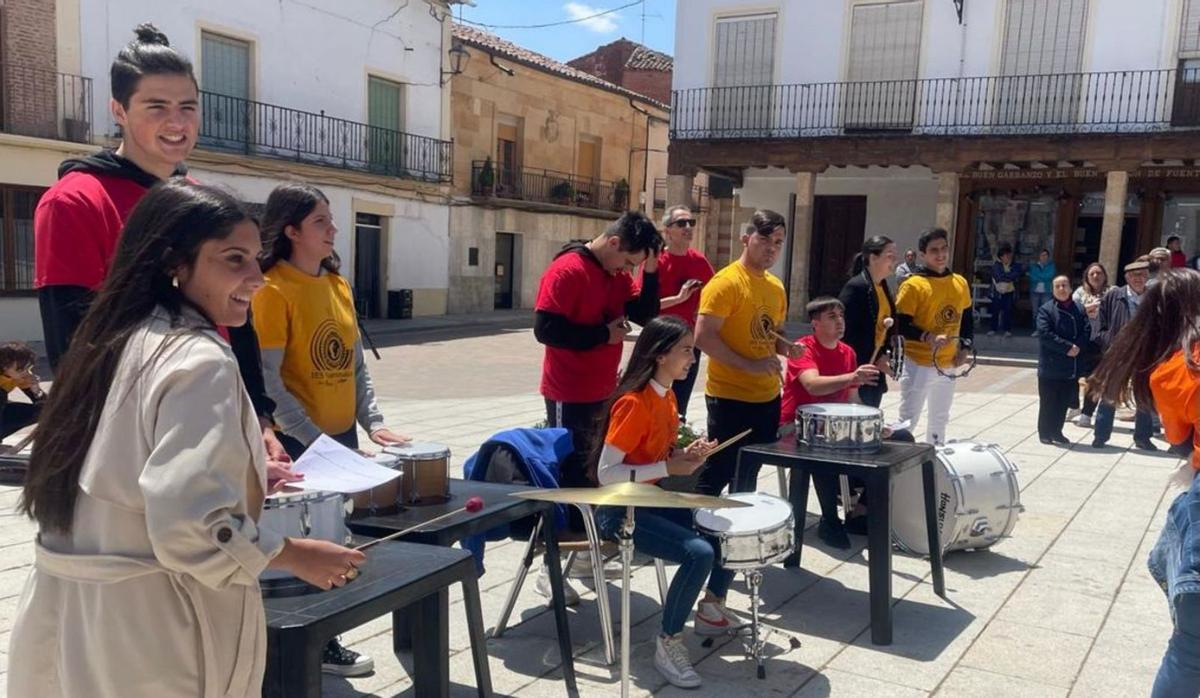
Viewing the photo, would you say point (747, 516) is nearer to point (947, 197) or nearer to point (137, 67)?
point (137, 67)

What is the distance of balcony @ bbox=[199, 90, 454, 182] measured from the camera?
58.9ft

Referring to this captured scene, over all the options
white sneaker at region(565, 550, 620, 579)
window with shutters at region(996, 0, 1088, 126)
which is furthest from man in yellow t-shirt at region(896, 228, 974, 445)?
window with shutters at region(996, 0, 1088, 126)

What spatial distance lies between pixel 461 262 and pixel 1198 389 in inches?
860

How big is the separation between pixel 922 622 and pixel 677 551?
1.41 metres

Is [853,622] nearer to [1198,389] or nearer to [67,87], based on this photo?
[1198,389]

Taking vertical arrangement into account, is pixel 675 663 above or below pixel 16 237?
below

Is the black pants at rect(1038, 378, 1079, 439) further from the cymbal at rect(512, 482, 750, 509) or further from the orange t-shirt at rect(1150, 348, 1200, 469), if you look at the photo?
the cymbal at rect(512, 482, 750, 509)

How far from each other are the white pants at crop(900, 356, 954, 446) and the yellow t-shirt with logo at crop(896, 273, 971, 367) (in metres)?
0.09

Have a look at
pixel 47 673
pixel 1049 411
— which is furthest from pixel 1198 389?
pixel 1049 411

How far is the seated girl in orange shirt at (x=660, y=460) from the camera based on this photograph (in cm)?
353

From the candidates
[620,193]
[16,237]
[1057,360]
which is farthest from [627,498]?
[620,193]

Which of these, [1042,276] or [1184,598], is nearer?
[1184,598]

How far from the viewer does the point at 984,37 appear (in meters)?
17.9

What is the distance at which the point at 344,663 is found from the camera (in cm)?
352
